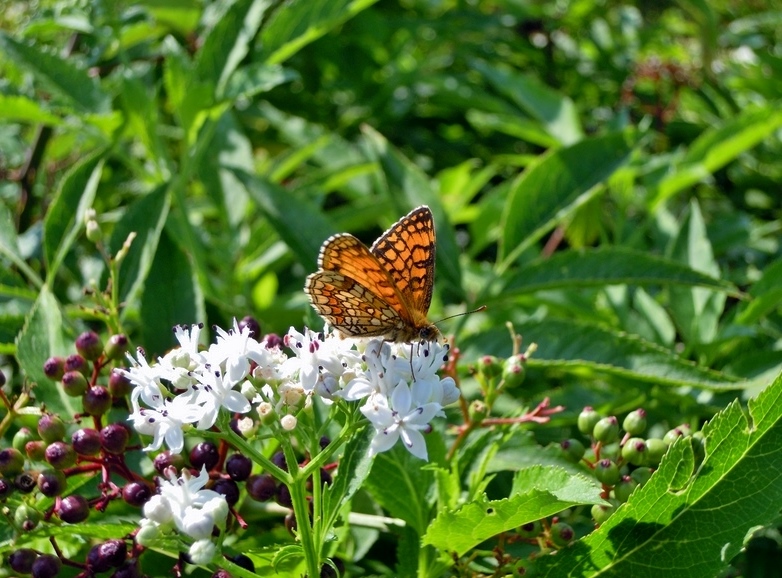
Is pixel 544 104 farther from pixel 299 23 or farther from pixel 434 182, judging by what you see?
pixel 299 23

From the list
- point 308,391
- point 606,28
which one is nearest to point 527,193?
point 308,391

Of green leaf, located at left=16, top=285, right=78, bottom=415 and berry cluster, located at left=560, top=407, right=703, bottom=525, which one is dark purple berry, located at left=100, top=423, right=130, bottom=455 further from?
berry cluster, located at left=560, top=407, right=703, bottom=525

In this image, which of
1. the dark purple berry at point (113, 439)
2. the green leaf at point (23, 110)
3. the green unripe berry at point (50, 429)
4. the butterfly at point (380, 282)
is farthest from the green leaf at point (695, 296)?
the green leaf at point (23, 110)

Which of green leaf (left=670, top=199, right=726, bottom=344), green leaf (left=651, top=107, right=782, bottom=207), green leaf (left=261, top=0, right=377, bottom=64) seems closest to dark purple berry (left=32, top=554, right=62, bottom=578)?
green leaf (left=261, top=0, right=377, bottom=64)

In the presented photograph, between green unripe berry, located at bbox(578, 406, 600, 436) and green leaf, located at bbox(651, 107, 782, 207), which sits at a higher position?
green leaf, located at bbox(651, 107, 782, 207)

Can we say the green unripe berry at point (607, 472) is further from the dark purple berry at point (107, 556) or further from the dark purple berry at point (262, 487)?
the dark purple berry at point (107, 556)

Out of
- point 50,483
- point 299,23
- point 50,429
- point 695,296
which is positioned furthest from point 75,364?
point 695,296

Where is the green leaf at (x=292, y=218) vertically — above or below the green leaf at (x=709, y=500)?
above

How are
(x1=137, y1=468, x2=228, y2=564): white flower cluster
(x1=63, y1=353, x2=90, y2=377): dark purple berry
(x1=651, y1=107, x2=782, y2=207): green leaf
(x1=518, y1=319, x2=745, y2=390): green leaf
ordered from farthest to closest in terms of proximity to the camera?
(x1=651, y1=107, x2=782, y2=207): green leaf → (x1=518, y1=319, x2=745, y2=390): green leaf → (x1=63, y1=353, x2=90, y2=377): dark purple berry → (x1=137, y1=468, x2=228, y2=564): white flower cluster
